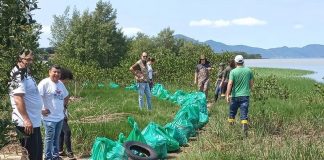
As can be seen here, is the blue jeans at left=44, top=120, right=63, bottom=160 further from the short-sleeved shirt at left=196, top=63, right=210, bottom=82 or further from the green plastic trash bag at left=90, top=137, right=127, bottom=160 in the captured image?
the short-sleeved shirt at left=196, top=63, right=210, bottom=82

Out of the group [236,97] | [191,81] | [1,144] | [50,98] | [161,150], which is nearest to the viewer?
[1,144]

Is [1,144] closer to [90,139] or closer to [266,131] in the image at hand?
[90,139]

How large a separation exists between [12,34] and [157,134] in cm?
472

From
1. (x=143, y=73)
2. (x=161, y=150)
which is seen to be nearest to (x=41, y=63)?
(x=161, y=150)

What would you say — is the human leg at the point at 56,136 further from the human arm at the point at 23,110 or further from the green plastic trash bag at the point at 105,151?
the human arm at the point at 23,110

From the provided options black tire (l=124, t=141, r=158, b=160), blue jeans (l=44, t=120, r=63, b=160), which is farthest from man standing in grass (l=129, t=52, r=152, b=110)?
blue jeans (l=44, t=120, r=63, b=160)

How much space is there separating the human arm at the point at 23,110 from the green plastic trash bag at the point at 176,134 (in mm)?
3275

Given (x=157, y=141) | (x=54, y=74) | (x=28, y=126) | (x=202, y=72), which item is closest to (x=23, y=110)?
(x=28, y=126)

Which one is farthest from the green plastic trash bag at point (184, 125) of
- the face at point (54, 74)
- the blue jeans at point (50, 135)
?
the face at point (54, 74)

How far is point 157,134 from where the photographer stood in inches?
295

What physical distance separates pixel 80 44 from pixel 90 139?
4159cm

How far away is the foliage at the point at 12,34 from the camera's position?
292cm

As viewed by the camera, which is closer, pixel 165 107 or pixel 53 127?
pixel 53 127

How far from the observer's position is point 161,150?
7.37m
